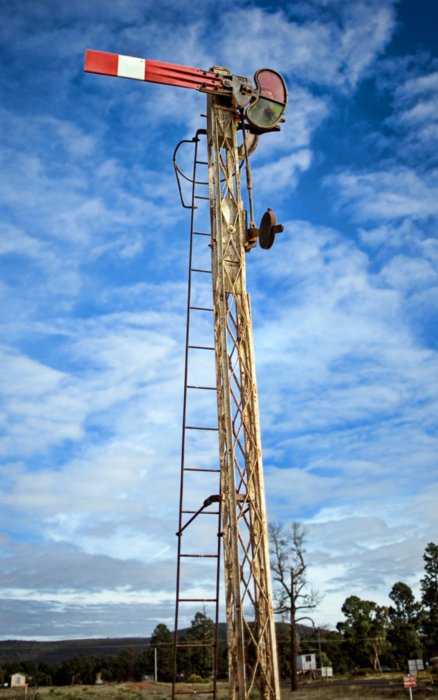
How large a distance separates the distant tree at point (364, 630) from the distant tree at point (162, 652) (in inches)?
523

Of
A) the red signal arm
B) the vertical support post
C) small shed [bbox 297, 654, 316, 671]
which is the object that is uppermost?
the red signal arm

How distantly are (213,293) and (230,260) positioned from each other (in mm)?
544

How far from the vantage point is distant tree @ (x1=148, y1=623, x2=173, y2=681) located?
50.4 m

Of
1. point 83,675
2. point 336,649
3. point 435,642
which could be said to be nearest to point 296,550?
point 435,642

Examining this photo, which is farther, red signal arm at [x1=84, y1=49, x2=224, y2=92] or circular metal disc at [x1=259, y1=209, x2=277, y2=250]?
red signal arm at [x1=84, y1=49, x2=224, y2=92]

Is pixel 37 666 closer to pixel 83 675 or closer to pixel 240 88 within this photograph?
pixel 83 675

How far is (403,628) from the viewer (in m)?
43.6

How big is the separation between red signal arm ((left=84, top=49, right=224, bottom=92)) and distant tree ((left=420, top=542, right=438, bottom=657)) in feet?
123

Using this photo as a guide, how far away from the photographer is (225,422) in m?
8.63

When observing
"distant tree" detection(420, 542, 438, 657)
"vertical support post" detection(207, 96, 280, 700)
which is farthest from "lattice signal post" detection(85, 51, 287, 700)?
"distant tree" detection(420, 542, 438, 657)

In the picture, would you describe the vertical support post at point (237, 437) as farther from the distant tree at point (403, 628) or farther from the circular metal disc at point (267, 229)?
the distant tree at point (403, 628)

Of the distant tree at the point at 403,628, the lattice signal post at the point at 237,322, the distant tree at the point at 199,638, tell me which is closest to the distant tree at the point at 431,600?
the distant tree at the point at 403,628

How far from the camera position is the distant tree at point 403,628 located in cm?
4316

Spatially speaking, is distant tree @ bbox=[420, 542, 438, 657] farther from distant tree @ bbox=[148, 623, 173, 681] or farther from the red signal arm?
the red signal arm
